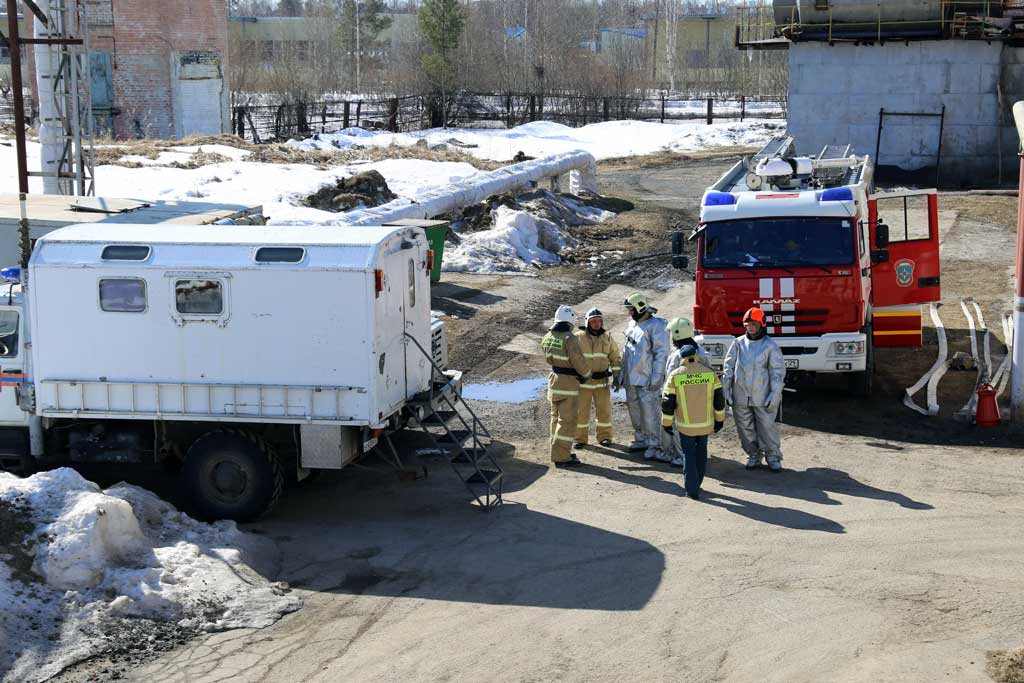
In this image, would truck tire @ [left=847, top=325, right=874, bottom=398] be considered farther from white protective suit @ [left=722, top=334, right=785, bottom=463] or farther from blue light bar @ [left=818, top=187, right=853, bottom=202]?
white protective suit @ [left=722, top=334, right=785, bottom=463]

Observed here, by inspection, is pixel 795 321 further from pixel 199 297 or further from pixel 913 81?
pixel 913 81

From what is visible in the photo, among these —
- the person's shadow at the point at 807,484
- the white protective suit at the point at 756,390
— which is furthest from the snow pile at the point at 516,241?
the person's shadow at the point at 807,484

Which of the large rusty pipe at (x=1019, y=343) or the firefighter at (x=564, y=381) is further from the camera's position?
the large rusty pipe at (x=1019, y=343)

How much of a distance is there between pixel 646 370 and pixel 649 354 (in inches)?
7.2

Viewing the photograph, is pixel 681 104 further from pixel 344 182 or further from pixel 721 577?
pixel 721 577

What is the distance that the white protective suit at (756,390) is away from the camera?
1287cm

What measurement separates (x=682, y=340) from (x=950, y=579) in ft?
12.1

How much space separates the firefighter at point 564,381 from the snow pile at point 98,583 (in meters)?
4.09

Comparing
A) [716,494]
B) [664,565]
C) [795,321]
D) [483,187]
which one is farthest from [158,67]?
[664,565]

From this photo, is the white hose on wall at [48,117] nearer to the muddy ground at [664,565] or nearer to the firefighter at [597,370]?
the muddy ground at [664,565]

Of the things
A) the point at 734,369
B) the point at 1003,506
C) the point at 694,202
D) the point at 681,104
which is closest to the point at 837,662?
the point at 1003,506

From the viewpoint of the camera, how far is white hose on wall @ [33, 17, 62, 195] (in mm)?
21750

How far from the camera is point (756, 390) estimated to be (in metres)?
12.9

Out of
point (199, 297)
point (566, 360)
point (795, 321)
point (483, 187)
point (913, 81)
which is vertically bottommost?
point (566, 360)
